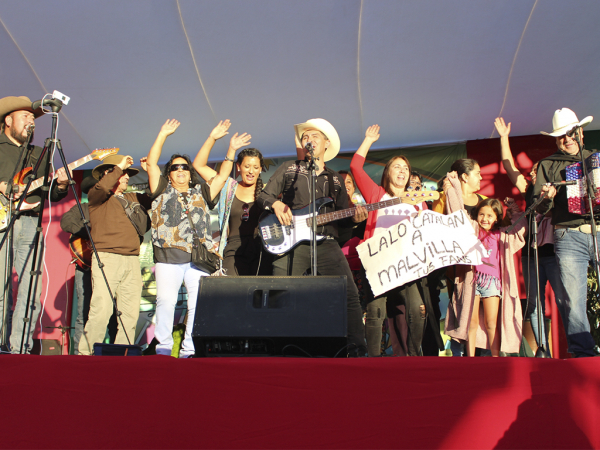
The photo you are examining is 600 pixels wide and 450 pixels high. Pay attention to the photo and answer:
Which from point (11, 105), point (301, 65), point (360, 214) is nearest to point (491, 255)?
point (360, 214)

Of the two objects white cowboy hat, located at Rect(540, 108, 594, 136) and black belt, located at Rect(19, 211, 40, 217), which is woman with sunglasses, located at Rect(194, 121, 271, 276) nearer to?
black belt, located at Rect(19, 211, 40, 217)

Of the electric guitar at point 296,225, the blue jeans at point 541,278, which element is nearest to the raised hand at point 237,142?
the electric guitar at point 296,225

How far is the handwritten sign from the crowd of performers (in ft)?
0.63

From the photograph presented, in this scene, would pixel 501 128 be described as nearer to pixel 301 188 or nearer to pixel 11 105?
pixel 301 188

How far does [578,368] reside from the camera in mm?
2199

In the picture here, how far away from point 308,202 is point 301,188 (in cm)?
15

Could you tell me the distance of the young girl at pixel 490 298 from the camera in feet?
14.9

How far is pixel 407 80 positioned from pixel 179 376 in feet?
15.1

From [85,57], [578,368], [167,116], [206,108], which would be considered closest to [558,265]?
[578,368]

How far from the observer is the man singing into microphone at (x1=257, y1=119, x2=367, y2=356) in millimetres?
4141

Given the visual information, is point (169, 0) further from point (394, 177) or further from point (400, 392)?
point (400, 392)

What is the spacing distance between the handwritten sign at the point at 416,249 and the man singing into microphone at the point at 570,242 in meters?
0.66

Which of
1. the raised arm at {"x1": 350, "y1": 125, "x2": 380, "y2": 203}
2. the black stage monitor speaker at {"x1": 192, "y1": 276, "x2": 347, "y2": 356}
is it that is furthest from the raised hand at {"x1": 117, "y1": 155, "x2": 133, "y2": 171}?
the black stage monitor speaker at {"x1": 192, "y1": 276, "x2": 347, "y2": 356}

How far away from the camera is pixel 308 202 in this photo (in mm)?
4496
